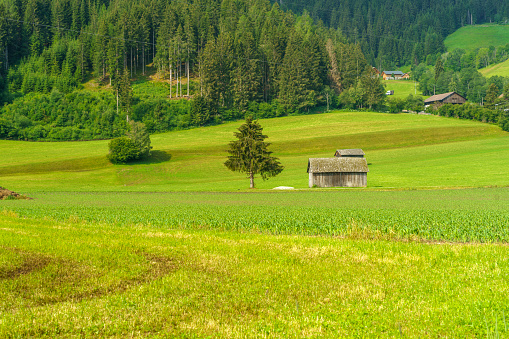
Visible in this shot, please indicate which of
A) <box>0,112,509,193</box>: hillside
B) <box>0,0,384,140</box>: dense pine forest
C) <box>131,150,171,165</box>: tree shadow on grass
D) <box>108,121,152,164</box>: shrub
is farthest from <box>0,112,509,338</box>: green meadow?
<box>0,0,384,140</box>: dense pine forest

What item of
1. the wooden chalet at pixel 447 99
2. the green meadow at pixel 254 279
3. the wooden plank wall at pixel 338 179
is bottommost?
the wooden plank wall at pixel 338 179

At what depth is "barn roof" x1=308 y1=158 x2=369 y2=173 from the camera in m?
60.8

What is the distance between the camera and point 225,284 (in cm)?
888

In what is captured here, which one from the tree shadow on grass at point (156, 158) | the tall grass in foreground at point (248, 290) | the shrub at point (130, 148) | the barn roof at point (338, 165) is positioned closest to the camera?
the tall grass in foreground at point (248, 290)

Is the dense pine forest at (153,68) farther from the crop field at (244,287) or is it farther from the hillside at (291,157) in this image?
the crop field at (244,287)

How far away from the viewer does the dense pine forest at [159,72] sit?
366 feet

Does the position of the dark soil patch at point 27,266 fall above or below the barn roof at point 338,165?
above

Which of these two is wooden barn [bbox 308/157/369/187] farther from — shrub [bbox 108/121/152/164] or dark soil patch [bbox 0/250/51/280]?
dark soil patch [bbox 0/250/51/280]

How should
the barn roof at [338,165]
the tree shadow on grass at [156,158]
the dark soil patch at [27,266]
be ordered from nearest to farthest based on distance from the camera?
the dark soil patch at [27,266] < the barn roof at [338,165] < the tree shadow on grass at [156,158]

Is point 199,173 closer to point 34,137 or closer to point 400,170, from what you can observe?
point 400,170

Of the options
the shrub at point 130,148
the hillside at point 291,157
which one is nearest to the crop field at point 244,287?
the hillside at point 291,157

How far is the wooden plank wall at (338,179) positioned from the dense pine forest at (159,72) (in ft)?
211

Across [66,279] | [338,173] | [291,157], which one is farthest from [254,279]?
[291,157]

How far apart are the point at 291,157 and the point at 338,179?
2533 cm
